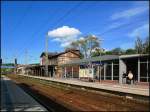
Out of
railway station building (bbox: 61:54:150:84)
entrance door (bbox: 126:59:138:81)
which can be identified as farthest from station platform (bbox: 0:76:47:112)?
entrance door (bbox: 126:59:138:81)

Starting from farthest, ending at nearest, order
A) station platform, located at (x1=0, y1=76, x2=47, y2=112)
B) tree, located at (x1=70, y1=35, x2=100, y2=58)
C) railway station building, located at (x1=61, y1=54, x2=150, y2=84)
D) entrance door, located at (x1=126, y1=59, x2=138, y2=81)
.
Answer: tree, located at (x1=70, y1=35, x2=100, y2=58) < entrance door, located at (x1=126, y1=59, x2=138, y2=81) < railway station building, located at (x1=61, y1=54, x2=150, y2=84) < station platform, located at (x1=0, y1=76, x2=47, y2=112)

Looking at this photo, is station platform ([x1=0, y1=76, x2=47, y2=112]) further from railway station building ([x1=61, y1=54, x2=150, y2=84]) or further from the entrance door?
the entrance door

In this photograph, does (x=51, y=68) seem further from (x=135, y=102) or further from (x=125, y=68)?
(x=135, y=102)

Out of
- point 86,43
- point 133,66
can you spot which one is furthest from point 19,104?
point 86,43

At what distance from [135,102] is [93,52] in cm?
9930

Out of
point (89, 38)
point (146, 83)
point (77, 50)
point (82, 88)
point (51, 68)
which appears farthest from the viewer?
point (77, 50)

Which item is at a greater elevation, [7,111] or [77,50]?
[77,50]

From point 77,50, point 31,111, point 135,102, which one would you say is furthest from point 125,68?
point 77,50

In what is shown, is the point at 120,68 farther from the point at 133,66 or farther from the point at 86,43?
the point at 86,43

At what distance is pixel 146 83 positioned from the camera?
39.2 metres

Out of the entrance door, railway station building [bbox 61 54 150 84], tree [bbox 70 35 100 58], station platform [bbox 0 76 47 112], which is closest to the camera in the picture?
station platform [bbox 0 76 47 112]

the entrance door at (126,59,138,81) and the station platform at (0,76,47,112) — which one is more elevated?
the entrance door at (126,59,138,81)

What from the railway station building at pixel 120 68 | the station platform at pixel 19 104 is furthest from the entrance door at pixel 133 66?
the station platform at pixel 19 104

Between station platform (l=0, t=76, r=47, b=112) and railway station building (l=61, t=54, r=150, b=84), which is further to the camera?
railway station building (l=61, t=54, r=150, b=84)
